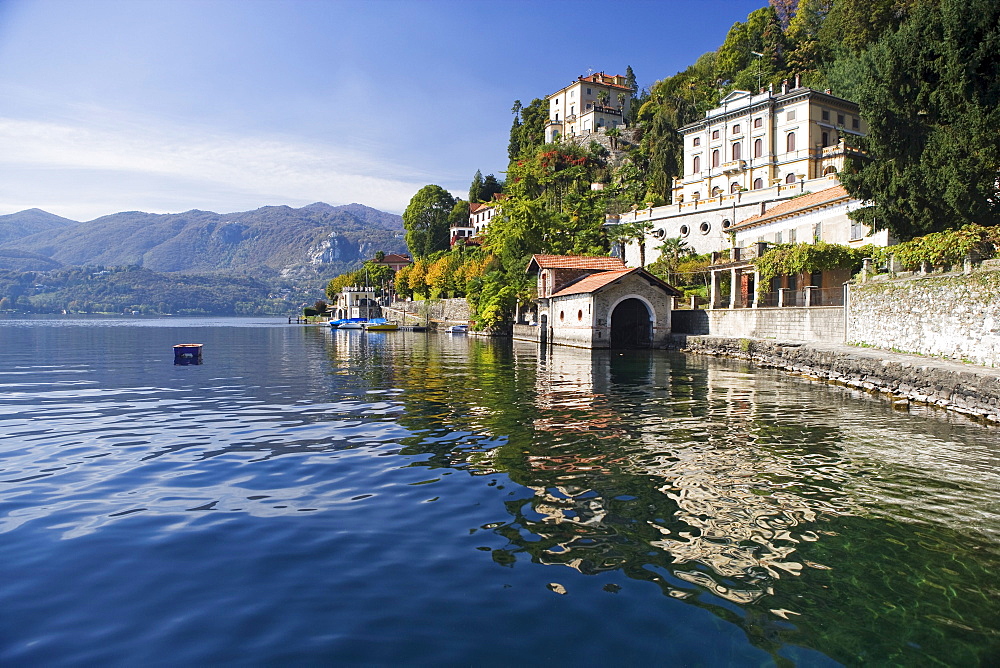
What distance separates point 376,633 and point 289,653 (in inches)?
28.6

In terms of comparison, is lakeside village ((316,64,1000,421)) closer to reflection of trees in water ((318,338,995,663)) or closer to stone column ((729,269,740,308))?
stone column ((729,269,740,308))

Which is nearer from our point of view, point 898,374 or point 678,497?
point 678,497

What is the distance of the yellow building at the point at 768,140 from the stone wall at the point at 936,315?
29.0m

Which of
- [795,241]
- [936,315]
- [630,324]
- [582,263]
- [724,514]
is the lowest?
[724,514]

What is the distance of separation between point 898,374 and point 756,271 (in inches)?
831

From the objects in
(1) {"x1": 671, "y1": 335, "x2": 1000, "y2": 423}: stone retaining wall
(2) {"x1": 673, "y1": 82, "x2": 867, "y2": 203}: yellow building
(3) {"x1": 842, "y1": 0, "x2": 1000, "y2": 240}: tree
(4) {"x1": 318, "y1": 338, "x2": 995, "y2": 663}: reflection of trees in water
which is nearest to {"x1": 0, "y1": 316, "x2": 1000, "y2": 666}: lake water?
(4) {"x1": 318, "y1": 338, "x2": 995, "y2": 663}: reflection of trees in water

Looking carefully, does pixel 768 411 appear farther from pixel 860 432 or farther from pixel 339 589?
pixel 339 589

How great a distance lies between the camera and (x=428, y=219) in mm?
115125

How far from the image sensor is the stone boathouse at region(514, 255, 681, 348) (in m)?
43.2

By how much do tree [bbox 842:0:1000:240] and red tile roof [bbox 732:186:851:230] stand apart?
343 inches

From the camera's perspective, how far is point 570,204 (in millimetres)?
76250

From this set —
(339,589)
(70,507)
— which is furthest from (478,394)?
(339,589)

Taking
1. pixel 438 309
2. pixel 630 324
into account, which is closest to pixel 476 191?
pixel 438 309

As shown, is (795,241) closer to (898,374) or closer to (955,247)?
(955,247)
